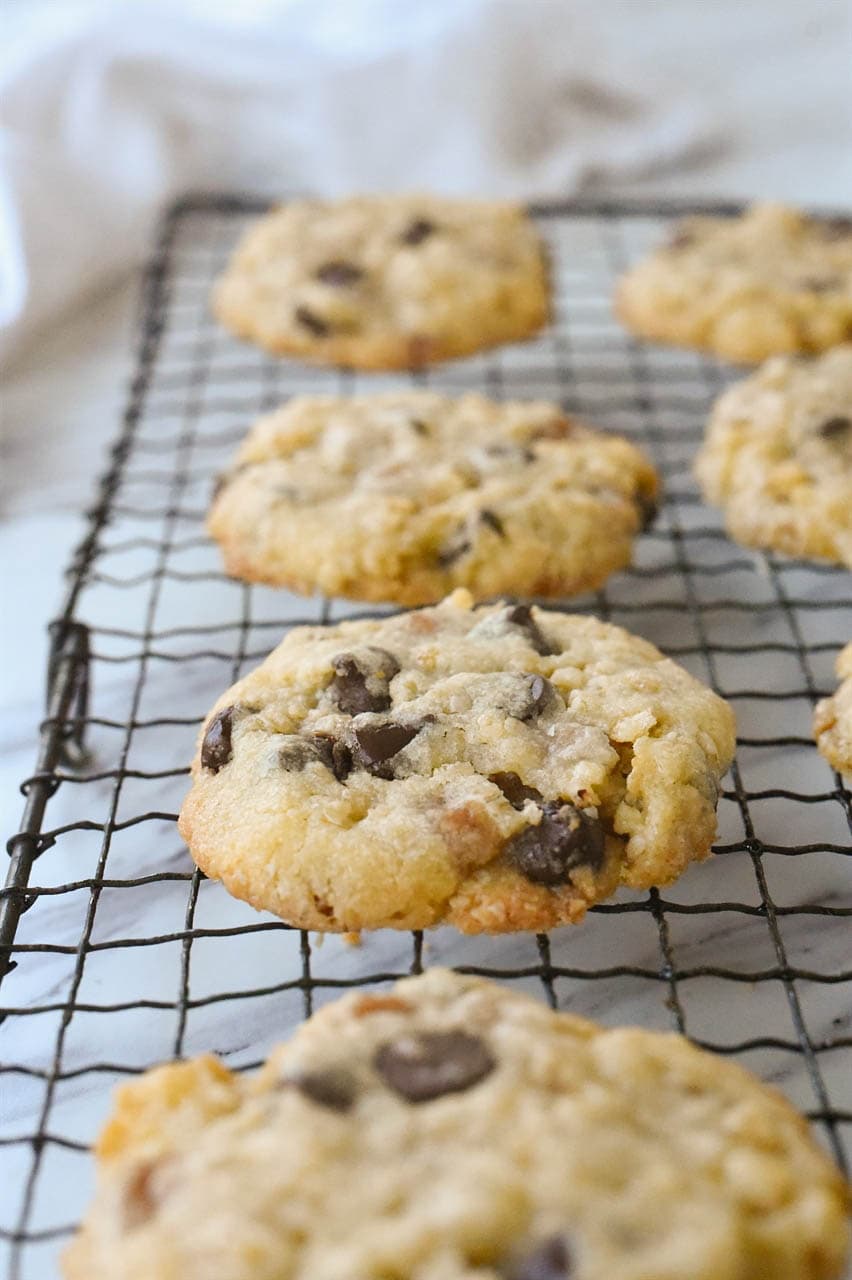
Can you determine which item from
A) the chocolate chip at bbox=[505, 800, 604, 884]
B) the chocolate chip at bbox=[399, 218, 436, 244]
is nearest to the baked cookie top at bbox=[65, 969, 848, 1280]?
the chocolate chip at bbox=[505, 800, 604, 884]

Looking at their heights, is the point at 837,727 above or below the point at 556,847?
below

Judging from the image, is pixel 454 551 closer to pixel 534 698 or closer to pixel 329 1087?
pixel 534 698

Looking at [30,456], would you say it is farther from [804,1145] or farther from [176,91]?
[804,1145]

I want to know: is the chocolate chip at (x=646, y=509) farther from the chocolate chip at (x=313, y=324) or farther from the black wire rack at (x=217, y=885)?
the chocolate chip at (x=313, y=324)

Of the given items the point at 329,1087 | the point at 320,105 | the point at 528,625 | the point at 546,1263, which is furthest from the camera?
the point at 320,105

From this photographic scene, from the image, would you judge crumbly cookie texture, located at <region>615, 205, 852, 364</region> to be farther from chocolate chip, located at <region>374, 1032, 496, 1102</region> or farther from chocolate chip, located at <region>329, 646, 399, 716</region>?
chocolate chip, located at <region>374, 1032, 496, 1102</region>

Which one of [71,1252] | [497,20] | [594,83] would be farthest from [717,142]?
[71,1252]

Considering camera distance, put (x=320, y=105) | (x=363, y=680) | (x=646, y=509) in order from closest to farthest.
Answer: (x=363, y=680) < (x=646, y=509) < (x=320, y=105)

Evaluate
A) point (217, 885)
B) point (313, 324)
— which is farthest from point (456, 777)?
point (313, 324)

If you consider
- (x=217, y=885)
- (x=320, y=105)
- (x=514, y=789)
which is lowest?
(x=217, y=885)
